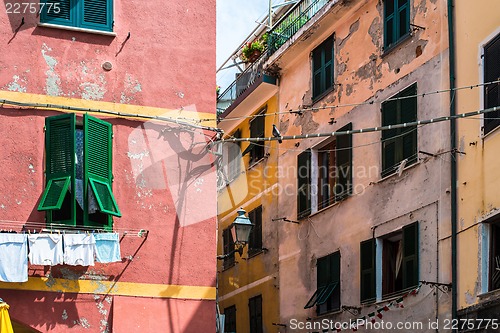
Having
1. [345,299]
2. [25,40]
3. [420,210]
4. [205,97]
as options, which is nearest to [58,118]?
[25,40]

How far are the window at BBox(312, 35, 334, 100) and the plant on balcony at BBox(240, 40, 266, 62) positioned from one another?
3.26 meters

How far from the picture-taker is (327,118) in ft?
76.9

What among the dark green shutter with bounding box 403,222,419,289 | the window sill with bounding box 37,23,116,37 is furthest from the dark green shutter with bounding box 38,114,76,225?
the dark green shutter with bounding box 403,222,419,289

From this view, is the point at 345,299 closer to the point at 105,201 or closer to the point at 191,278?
the point at 191,278

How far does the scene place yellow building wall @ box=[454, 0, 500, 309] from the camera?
17.1 meters

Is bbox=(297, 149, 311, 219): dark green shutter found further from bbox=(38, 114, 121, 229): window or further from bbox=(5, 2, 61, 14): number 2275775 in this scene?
bbox=(5, 2, 61, 14): number 2275775

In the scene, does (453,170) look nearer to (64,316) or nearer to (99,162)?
(99,162)

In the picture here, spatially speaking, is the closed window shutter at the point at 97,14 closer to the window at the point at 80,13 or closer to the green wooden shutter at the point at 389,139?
the window at the point at 80,13

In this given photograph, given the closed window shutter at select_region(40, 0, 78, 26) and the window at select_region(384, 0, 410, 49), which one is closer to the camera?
the closed window shutter at select_region(40, 0, 78, 26)

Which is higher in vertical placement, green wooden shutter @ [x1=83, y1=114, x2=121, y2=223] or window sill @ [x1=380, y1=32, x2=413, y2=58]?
window sill @ [x1=380, y1=32, x2=413, y2=58]

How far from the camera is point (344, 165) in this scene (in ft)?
73.8

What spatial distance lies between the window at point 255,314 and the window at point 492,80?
34.0ft

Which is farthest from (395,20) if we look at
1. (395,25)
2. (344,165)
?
(344,165)

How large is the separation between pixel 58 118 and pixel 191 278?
3.15m
